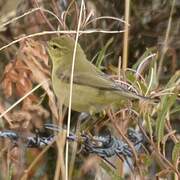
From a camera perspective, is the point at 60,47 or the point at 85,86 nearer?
the point at 85,86

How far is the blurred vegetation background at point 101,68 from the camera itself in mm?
2064

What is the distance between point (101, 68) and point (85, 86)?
13 centimetres

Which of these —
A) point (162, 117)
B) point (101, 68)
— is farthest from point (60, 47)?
point (162, 117)

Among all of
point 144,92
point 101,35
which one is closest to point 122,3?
point 101,35

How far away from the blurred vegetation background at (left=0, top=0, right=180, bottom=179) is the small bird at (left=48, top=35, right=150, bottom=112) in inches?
1.7

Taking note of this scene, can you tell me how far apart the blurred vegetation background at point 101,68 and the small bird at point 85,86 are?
0.14ft

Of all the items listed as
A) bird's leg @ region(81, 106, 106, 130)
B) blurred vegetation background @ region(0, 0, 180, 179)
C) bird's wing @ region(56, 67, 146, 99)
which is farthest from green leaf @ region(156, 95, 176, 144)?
bird's leg @ region(81, 106, 106, 130)

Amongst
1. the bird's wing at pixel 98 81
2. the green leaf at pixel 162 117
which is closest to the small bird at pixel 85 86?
the bird's wing at pixel 98 81

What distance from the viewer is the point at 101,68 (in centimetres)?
254

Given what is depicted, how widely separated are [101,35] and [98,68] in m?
0.95

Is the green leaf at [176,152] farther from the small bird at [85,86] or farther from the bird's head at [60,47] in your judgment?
the bird's head at [60,47]

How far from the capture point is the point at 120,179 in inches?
82.8

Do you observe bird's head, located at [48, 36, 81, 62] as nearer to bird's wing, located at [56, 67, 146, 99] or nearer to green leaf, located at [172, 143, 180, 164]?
bird's wing, located at [56, 67, 146, 99]

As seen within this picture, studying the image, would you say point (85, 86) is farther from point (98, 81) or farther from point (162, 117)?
point (162, 117)
